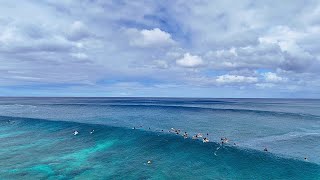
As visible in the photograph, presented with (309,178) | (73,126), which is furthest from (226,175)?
(73,126)

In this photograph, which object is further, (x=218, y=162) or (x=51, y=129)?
(x=51, y=129)

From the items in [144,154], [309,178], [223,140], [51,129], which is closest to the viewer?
[309,178]

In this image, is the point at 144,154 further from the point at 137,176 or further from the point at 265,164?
the point at 265,164

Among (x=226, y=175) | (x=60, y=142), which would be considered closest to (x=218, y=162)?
(x=226, y=175)

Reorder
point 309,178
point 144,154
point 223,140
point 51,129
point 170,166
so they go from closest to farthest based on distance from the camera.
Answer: point 309,178 < point 170,166 < point 144,154 < point 223,140 < point 51,129

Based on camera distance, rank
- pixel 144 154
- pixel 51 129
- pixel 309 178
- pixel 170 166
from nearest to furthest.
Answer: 1. pixel 309 178
2. pixel 170 166
3. pixel 144 154
4. pixel 51 129

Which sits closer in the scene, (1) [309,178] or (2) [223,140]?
(1) [309,178]

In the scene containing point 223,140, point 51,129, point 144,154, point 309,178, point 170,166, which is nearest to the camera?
point 309,178

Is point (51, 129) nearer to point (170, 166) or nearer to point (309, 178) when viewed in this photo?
point (170, 166)
